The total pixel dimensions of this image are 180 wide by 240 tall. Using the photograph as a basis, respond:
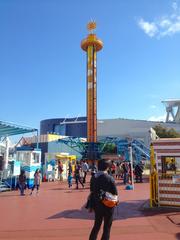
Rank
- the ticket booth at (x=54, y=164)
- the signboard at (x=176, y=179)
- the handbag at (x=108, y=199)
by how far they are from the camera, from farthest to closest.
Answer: the ticket booth at (x=54, y=164), the signboard at (x=176, y=179), the handbag at (x=108, y=199)

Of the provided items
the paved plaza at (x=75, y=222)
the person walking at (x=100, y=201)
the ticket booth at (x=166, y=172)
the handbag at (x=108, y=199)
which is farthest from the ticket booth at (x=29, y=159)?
the handbag at (x=108, y=199)

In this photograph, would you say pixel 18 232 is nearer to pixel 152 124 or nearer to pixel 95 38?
pixel 95 38

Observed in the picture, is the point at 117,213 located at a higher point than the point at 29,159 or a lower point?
lower

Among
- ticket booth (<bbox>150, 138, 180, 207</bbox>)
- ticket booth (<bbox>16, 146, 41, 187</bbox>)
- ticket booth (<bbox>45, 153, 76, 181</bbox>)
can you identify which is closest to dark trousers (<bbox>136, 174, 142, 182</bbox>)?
ticket booth (<bbox>16, 146, 41, 187</bbox>)

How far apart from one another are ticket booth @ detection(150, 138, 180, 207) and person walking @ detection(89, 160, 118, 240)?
20.1 feet

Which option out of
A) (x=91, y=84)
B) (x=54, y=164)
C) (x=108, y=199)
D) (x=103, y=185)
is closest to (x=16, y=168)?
(x=54, y=164)

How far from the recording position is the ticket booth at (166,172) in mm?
11345

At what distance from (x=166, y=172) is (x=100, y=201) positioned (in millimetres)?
6567

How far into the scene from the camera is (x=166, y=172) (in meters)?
11.7

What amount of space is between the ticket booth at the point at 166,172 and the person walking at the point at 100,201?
611cm

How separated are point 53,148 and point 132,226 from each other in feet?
184

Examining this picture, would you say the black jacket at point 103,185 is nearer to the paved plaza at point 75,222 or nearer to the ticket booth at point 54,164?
the paved plaza at point 75,222

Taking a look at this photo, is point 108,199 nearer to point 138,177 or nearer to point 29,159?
point 29,159

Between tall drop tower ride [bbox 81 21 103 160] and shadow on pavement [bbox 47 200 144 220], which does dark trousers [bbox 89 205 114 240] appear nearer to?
shadow on pavement [bbox 47 200 144 220]
